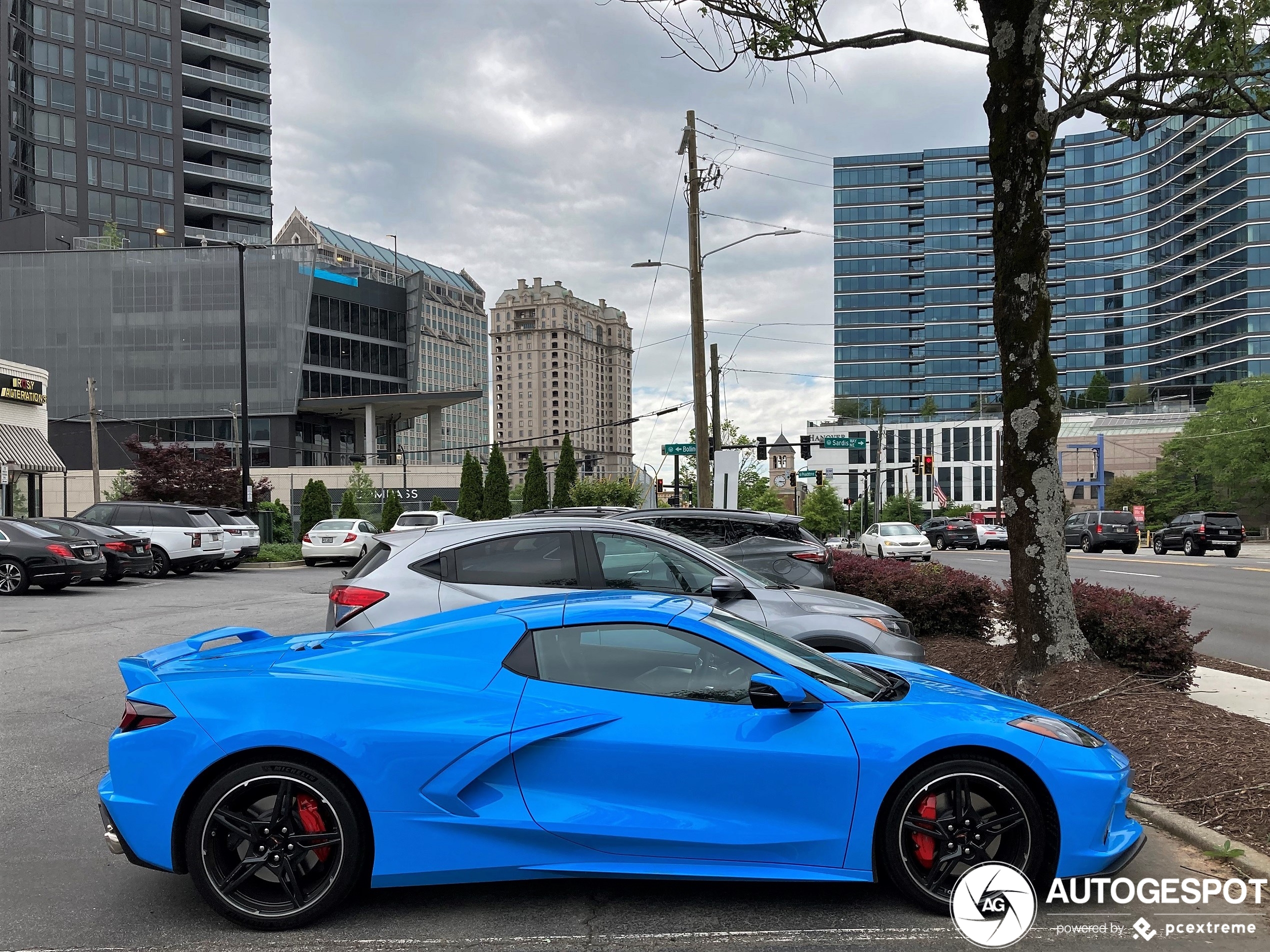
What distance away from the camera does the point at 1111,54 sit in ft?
31.1

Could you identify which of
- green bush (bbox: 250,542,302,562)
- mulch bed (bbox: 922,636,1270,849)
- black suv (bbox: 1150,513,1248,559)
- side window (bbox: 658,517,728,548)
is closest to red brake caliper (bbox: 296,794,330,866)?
mulch bed (bbox: 922,636,1270,849)

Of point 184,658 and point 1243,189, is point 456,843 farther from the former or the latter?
point 1243,189

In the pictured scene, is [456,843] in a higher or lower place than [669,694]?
lower

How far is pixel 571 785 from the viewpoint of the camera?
3.90 metres

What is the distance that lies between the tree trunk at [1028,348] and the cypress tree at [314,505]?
43.8m

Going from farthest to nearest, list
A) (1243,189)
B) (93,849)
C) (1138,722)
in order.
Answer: (1243,189) < (1138,722) < (93,849)

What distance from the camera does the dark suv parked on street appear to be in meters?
39.5

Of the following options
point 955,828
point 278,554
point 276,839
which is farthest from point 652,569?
point 278,554

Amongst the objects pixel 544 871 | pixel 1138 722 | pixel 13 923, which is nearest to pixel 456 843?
pixel 544 871

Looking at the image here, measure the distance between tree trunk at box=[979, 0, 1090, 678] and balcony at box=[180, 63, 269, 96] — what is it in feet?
290

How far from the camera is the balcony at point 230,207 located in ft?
271

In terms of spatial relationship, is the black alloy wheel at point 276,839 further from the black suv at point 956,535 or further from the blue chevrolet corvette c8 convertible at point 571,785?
the black suv at point 956,535

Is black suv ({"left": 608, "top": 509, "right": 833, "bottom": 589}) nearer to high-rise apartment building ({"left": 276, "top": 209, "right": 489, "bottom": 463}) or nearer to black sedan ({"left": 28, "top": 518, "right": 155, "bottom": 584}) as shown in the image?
black sedan ({"left": 28, "top": 518, "right": 155, "bottom": 584})

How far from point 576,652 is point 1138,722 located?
14.2ft
